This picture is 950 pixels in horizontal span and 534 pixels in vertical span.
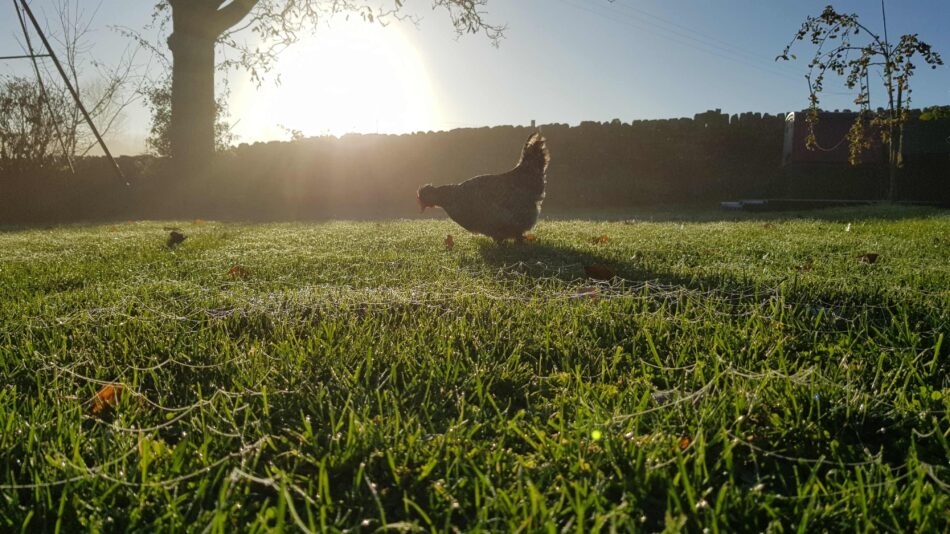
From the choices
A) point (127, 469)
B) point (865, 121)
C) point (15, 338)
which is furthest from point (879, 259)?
point (865, 121)

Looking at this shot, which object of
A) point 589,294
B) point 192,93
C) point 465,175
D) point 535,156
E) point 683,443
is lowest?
point 683,443

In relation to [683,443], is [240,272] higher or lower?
higher

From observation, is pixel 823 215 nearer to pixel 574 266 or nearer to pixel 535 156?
pixel 535 156

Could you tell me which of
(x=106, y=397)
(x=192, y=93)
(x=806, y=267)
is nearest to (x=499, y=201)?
(x=806, y=267)

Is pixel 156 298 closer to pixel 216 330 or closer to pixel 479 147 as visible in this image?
pixel 216 330

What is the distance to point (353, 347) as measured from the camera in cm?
182

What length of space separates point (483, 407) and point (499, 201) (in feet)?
11.7

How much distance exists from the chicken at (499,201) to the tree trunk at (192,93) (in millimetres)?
A: 9931

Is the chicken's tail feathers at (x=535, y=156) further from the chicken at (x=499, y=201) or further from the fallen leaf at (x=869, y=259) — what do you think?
the fallen leaf at (x=869, y=259)

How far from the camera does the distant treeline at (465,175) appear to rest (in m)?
15.0

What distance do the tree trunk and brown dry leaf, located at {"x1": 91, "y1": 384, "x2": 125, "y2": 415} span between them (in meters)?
13.1

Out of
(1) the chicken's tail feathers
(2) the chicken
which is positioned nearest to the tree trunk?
(2) the chicken

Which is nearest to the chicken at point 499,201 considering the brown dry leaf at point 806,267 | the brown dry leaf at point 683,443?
the brown dry leaf at point 806,267

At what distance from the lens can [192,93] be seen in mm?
12875
